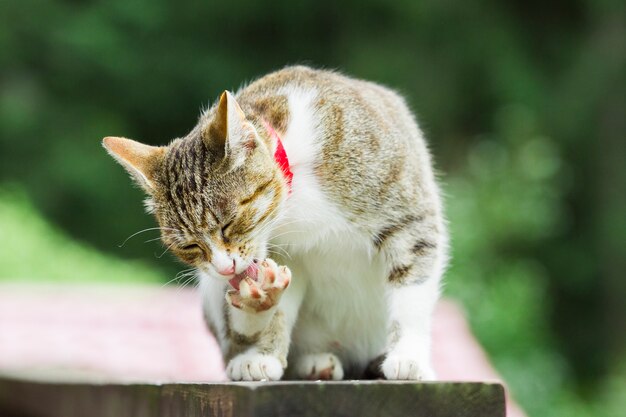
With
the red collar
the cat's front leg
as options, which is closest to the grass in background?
the cat's front leg

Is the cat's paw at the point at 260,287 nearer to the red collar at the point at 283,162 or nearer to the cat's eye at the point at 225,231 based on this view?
the cat's eye at the point at 225,231

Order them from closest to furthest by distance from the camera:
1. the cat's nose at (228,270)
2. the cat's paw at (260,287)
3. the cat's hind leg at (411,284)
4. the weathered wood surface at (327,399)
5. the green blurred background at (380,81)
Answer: the weathered wood surface at (327,399), the cat's paw at (260,287), the cat's nose at (228,270), the cat's hind leg at (411,284), the green blurred background at (380,81)

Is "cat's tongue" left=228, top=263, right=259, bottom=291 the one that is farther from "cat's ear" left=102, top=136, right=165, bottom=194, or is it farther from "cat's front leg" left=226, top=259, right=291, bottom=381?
"cat's ear" left=102, top=136, right=165, bottom=194

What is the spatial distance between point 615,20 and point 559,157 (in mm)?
1327

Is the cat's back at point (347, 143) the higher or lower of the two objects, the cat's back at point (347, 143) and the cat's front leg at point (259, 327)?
the higher

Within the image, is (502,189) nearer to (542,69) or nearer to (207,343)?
(542,69)

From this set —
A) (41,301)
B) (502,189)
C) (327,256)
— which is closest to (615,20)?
(502,189)

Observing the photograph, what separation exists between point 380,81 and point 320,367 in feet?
18.3

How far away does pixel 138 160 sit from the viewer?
2.55 m

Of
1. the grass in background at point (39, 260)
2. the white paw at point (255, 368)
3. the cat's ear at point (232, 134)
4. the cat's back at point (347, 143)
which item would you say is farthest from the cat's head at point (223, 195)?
the grass in background at point (39, 260)

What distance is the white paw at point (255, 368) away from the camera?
2373 millimetres

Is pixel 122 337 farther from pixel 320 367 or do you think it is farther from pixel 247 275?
pixel 247 275

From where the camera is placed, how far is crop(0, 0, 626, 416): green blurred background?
8.18m

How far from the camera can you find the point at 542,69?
8.34 metres
